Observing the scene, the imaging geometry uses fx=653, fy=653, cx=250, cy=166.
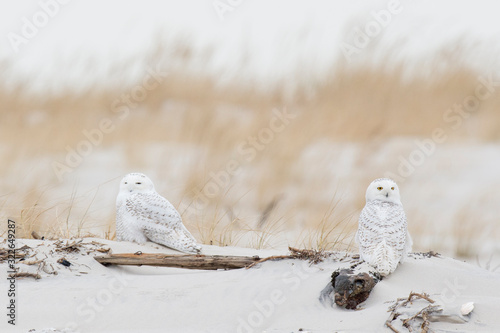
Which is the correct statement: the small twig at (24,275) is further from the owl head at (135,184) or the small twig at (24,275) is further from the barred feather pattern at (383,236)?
the barred feather pattern at (383,236)

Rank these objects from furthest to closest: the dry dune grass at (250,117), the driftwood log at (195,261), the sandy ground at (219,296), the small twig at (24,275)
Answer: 1. the dry dune grass at (250,117)
2. the driftwood log at (195,261)
3. the small twig at (24,275)
4. the sandy ground at (219,296)

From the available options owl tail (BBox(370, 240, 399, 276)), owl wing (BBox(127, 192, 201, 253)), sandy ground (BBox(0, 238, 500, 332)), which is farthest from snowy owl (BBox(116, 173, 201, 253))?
owl tail (BBox(370, 240, 399, 276))

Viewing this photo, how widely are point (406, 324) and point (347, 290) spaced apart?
440mm

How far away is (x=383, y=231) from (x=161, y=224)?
1.66 metres

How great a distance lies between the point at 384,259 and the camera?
3881 mm

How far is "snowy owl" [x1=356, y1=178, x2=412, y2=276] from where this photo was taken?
3.90 metres

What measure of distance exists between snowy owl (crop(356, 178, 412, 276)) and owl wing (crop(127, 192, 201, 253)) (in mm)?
1266

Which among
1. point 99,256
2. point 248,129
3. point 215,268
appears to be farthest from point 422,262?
point 248,129

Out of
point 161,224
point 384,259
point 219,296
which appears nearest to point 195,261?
point 219,296

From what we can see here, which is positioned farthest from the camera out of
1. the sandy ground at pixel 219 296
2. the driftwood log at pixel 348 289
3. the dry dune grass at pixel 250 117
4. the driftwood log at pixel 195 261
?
the dry dune grass at pixel 250 117

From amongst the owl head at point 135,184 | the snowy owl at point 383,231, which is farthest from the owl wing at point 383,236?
the owl head at point 135,184

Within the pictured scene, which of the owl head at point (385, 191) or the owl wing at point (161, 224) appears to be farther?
the owl wing at point (161, 224)

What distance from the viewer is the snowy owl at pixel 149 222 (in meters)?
4.77

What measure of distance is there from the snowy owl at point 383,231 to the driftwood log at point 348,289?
340 millimetres
